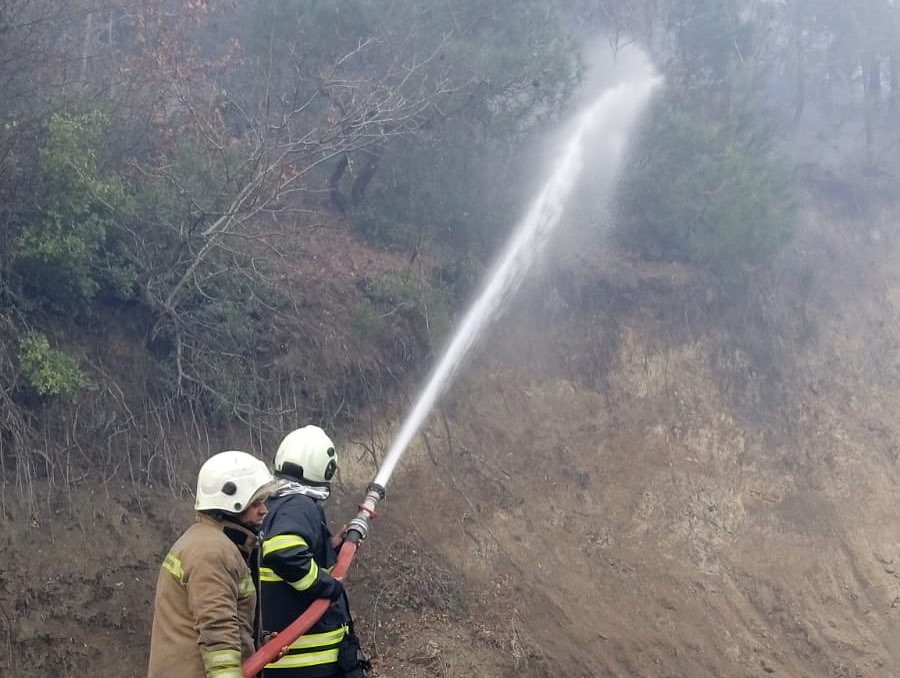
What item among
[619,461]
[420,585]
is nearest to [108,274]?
[420,585]

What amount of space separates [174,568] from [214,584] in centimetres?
24

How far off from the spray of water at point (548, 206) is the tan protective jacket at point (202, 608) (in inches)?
364

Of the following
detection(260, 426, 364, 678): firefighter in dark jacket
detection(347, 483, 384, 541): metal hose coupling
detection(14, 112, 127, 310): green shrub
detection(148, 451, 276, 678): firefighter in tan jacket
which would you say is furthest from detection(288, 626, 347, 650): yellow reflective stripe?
detection(14, 112, 127, 310): green shrub

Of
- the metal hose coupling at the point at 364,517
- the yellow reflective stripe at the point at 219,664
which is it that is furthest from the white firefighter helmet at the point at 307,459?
the yellow reflective stripe at the point at 219,664

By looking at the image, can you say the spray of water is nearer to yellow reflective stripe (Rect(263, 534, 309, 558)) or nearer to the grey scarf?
the grey scarf

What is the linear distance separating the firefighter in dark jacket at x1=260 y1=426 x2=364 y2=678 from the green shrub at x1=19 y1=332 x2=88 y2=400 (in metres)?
4.44

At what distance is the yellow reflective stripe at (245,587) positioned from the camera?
3.92 metres

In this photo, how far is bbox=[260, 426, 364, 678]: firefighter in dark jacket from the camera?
421 centimetres

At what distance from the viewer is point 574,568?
466 inches

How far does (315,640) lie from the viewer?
450 cm

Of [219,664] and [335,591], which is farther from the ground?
[335,591]

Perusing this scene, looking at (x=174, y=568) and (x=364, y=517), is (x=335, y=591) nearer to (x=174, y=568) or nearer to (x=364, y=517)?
(x=364, y=517)

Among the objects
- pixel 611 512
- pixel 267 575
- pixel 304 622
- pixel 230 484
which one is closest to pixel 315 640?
pixel 304 622

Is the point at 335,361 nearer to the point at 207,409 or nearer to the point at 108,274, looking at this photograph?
the point at 207,409
